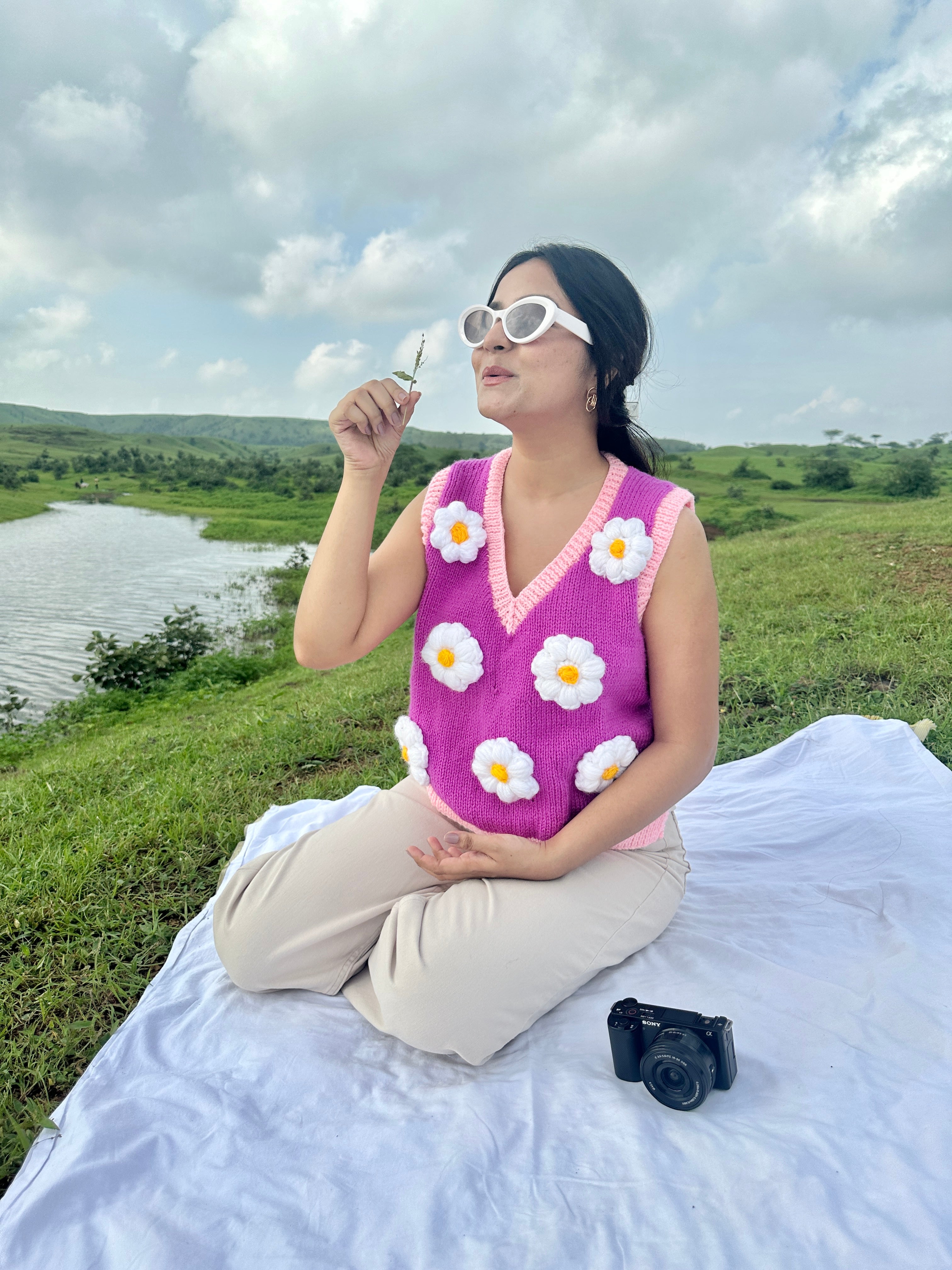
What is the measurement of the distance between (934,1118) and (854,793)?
148 centimetres

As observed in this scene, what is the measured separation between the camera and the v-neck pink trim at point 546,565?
2.02m

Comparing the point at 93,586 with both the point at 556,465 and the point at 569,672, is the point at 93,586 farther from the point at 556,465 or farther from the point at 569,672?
the point at 569,672

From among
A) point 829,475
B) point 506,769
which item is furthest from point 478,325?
point 829,475

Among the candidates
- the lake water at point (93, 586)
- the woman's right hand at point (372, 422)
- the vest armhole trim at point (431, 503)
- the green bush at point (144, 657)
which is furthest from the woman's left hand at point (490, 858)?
the lake water at point (93, 586)

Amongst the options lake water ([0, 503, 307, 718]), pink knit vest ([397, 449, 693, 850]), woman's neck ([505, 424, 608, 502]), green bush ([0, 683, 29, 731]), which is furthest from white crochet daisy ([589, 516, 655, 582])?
lake water ([0, 503, 307, 718])

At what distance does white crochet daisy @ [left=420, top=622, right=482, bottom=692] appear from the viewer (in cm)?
204

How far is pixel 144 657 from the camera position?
9.23m

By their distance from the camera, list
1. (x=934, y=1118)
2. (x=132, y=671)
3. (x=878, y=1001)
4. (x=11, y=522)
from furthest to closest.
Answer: (x=11, y=522) → (x=132, y=671) → (x=878, y=1001) → (x=934, y=1118)

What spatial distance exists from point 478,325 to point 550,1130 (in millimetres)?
1801

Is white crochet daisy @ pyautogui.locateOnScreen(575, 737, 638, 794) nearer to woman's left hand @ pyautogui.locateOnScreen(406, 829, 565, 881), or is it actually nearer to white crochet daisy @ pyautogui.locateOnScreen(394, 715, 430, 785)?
woman's left hand @ pyautogui.locateOnScreen(406, 829, 565, 881)

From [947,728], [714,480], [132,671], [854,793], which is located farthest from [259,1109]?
[714,480]

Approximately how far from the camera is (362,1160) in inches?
62.8

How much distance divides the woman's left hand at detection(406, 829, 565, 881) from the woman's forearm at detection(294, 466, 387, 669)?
1.77 feet

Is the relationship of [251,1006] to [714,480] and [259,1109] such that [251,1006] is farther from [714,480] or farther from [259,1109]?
[714,480]
